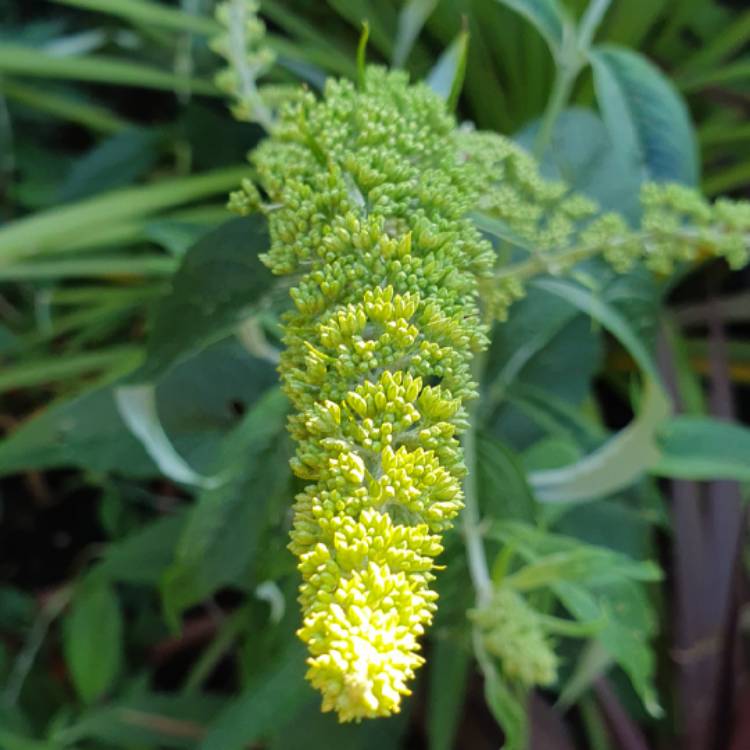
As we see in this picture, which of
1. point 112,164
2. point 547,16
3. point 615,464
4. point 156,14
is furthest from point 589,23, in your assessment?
point 112,164

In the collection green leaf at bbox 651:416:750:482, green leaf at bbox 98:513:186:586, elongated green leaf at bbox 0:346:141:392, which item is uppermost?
elongated green leaf at bbox 0:346:141:392

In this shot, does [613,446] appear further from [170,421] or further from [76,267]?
[76,267]

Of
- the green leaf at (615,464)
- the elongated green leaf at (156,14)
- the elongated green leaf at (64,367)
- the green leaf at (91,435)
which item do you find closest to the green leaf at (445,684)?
the green leaf at (615,464)

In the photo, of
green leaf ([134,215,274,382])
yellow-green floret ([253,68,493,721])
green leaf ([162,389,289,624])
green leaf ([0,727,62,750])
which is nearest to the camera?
yellow-green floret ([253,68,493,721])

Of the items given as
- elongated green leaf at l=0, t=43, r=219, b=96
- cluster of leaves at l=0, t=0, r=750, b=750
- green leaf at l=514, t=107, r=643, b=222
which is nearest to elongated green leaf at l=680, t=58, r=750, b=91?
cluster of leaves at l=0, t=0, r=750, b=750

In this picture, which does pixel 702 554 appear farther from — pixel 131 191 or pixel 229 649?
pixel 131 191

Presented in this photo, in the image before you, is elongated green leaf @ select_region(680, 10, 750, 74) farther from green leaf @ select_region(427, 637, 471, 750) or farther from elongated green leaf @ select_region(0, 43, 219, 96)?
green leaf @ select_region(427, 637, 471, 750)
